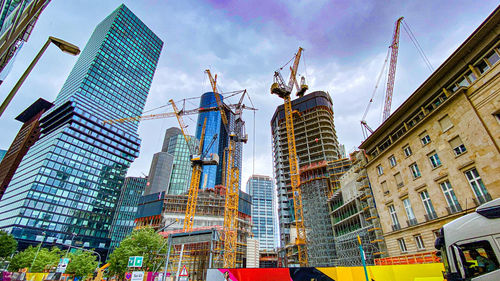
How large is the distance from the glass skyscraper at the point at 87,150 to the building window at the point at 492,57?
4791 inches

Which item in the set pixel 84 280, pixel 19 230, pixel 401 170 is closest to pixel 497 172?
pixel 401 170

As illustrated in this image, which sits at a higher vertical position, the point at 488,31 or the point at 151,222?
the point at 488,31

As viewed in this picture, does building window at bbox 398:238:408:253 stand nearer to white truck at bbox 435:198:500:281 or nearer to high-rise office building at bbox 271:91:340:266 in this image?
white truck at bbox 435:198:500:281

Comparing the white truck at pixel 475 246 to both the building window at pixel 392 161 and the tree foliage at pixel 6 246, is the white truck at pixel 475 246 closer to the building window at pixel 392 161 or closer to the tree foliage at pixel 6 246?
the building window at pixel 392 161

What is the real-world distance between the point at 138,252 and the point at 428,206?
4479cm

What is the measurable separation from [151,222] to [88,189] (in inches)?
1552

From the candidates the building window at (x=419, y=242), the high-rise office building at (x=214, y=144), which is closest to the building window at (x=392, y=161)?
the building window at (x=419, y=242)

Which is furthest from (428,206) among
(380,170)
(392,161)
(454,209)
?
(380,170)

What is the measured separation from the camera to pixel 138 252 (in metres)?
41.5

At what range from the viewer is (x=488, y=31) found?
2108 centimetres

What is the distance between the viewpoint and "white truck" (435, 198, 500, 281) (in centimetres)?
763

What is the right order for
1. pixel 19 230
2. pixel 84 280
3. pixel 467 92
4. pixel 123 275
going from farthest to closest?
1. pixel 19 230
2. pixel 84 280
3. pixel 123 275
4. pixel 467 92

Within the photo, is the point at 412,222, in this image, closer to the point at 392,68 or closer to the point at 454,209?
the point at 454,209

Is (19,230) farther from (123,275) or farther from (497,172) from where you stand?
(497,172)
